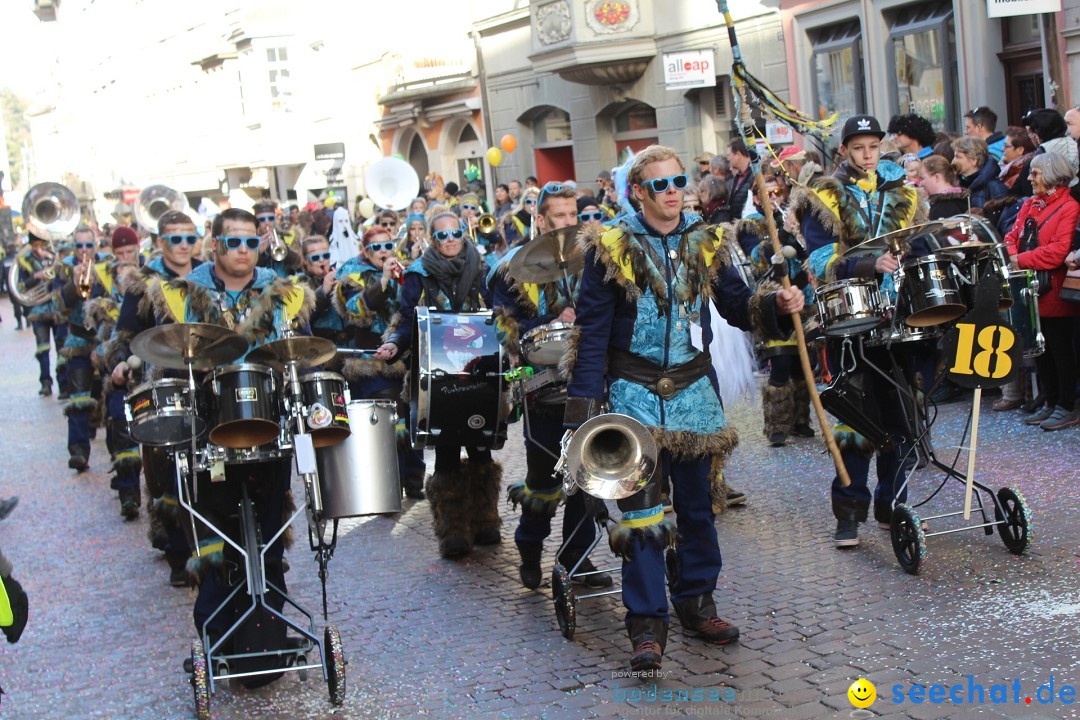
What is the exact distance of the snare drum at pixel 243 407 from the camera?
582 cm

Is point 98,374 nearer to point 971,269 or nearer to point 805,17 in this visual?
point 971,269

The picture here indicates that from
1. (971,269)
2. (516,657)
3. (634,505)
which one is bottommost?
(516,657)

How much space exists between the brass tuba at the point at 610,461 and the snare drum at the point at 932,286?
66.6 inches

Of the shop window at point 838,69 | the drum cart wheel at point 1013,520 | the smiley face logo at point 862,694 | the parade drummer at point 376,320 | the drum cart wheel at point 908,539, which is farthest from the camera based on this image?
the shop window at point 838,69

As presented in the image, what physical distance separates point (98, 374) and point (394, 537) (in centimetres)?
552

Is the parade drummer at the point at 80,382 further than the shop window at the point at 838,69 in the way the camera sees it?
No

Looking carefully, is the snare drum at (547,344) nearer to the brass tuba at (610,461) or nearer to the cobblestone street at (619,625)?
the brass tuba at (610,461)

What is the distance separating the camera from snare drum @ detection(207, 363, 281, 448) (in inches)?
229

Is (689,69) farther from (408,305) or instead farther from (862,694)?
(862,694)

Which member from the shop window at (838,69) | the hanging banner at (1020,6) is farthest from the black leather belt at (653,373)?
the shop window at (838,69)

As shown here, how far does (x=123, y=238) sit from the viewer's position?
12328 mm

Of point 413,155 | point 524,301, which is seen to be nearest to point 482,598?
point 524,301

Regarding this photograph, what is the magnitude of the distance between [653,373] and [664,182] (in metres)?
0.80

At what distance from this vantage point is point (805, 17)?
21.1m
